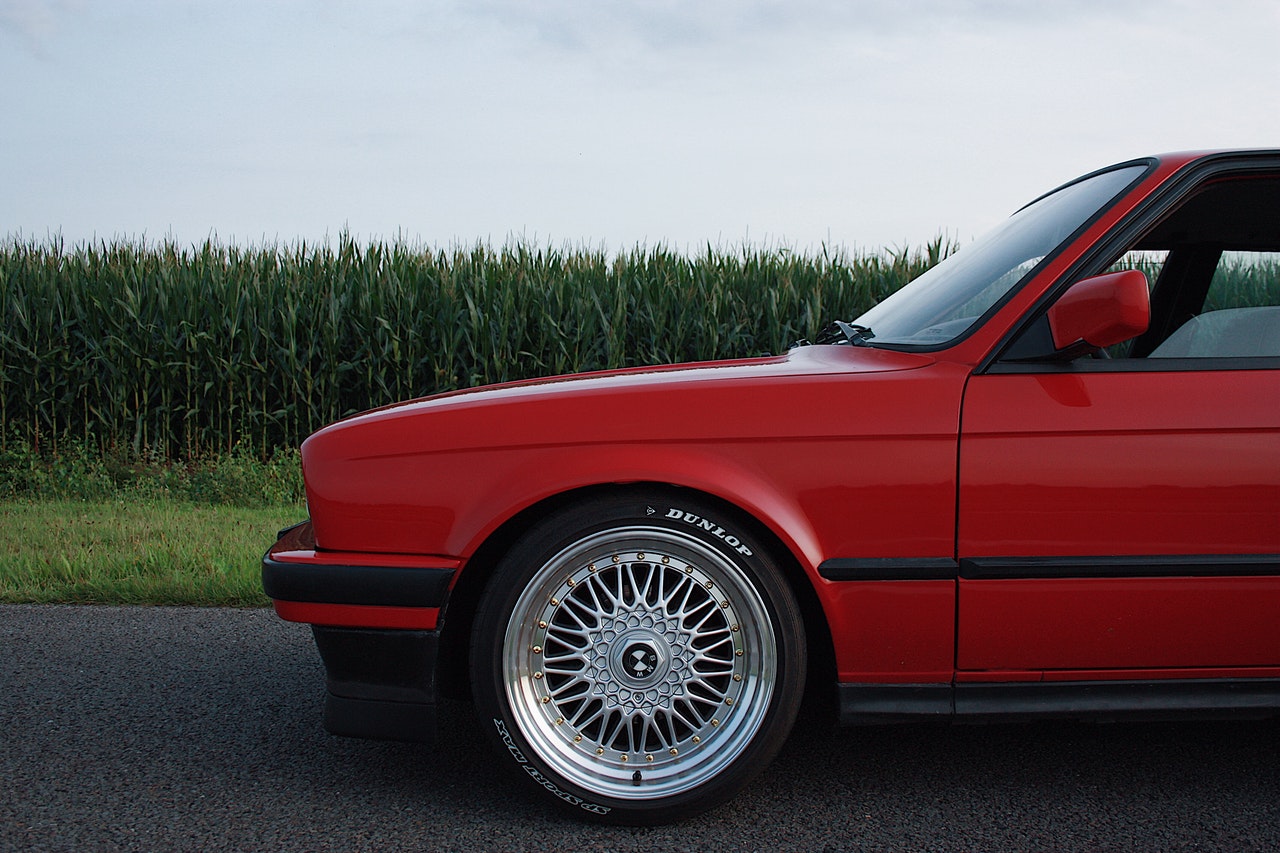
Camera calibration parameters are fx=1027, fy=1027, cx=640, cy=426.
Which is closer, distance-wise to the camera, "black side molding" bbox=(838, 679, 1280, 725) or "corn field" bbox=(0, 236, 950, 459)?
"black side molding" bbox=(838, 679, 1280, 725)

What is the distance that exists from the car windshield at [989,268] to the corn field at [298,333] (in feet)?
22.6

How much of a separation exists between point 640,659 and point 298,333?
8.33 meters

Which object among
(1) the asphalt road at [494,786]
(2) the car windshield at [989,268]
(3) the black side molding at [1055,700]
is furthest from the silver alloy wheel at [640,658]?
(2) the car windshield at [989,268]

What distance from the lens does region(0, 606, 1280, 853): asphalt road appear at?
94.4 inches

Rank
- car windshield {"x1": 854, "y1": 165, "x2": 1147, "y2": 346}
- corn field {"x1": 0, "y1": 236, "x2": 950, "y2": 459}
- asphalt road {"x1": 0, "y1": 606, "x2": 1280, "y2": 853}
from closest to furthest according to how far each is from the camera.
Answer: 1. asphalt road {"x1": 0, "y1": 606, "x2": 1280, "y2": 853}
2. car windshield {"x1": 854, "y1": 165, "x2": 1147, "y2": 346}
3. corn field {"x1": 0, "y1": 236, "x2": 950, "y2": 459}

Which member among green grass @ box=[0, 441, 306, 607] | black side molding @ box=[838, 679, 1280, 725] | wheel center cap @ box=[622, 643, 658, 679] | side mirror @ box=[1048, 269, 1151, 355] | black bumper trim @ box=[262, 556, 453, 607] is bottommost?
green grass @ box=[0, 441, 306, 607]

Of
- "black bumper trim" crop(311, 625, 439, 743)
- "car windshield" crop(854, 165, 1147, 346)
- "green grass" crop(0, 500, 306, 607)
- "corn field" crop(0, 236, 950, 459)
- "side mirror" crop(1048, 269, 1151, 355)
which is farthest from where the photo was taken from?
"corn field" crop(0, 236, 950, 459)

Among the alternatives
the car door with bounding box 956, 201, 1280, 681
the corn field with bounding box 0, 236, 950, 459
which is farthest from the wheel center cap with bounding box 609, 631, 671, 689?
the corn field with bounding box 0, 236, 950, 459

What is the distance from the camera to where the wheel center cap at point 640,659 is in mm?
2525

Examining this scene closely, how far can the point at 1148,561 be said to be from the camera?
241cm

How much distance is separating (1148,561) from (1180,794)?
26.8 inches

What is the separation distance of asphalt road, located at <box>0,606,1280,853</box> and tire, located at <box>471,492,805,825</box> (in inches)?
5.2

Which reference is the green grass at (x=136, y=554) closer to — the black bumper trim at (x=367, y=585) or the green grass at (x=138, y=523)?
the green grass at (x=138, y=523)

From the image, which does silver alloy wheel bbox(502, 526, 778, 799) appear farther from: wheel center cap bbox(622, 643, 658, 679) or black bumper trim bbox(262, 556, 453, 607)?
black bumper trim bbox(262, 556, 453, 607)
